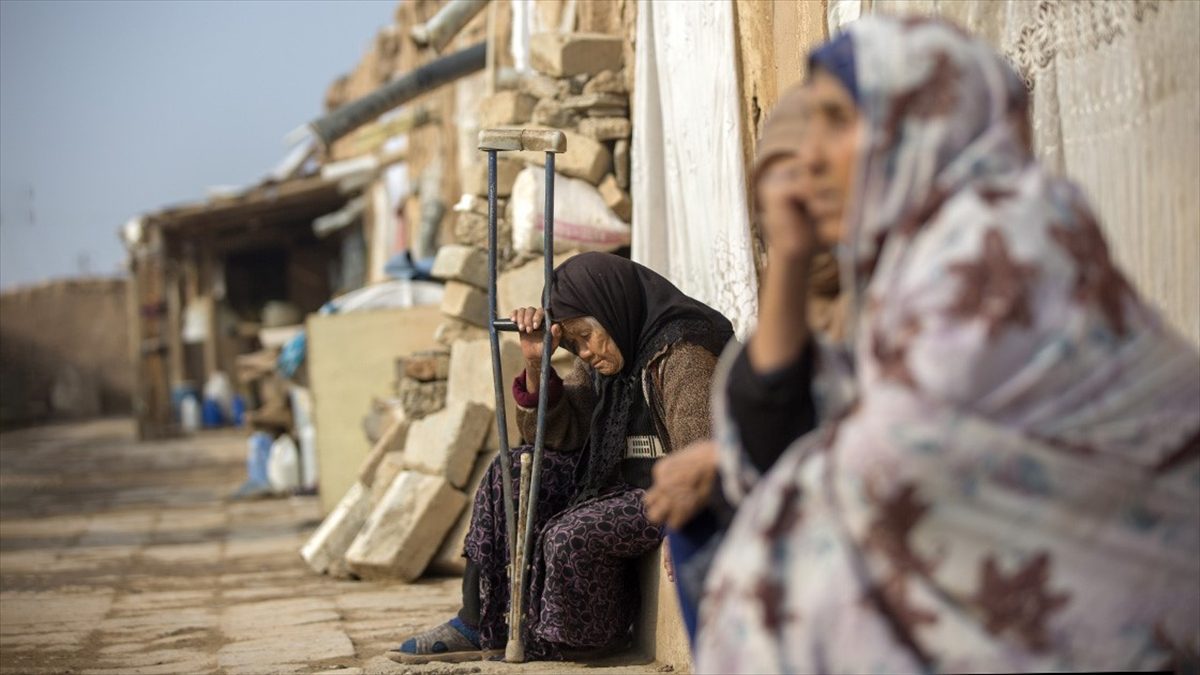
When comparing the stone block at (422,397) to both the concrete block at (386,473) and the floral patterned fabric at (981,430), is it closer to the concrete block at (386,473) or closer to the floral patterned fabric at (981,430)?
the concrete block at (386,473)

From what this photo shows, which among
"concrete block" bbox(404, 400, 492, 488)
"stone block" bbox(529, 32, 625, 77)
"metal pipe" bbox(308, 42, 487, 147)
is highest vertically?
"metal pipe" bbox(308, 42, 487, 147)

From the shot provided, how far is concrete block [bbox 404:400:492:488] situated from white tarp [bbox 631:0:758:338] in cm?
115

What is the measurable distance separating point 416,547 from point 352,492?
96cm

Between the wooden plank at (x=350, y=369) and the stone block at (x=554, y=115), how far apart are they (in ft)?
8.25

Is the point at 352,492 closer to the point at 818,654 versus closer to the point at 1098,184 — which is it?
the point at 1098,184

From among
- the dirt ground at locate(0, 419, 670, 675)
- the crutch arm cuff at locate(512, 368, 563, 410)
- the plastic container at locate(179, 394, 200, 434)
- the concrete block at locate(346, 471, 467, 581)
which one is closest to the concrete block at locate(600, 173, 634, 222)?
the concrete block at locate(346, 471, 467, 581)

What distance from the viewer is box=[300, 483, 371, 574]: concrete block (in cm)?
772

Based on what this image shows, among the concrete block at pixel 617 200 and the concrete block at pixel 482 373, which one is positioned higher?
the concrete block at pixel 617 200

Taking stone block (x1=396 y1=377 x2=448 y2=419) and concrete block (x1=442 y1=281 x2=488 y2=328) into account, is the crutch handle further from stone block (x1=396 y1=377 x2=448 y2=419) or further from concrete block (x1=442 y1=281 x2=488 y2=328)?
stone block (x1=396 y1=377 x2=448 y2=419)

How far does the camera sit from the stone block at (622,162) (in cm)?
718

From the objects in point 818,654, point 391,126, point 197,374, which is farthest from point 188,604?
point 197,374

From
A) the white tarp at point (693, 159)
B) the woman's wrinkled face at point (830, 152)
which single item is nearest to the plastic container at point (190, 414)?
the white tarp at point (693, 159)

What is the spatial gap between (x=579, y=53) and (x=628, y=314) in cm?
282

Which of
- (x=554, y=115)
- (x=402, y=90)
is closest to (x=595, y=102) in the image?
(x=554, y=115)
